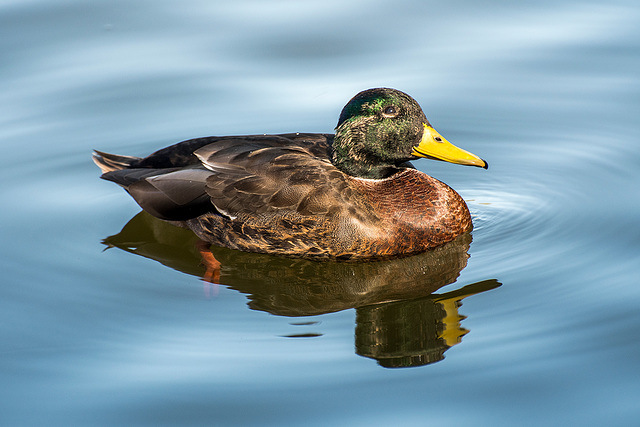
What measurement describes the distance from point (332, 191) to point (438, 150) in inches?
37.4

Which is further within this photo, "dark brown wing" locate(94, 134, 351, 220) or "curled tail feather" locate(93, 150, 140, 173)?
"curled tail feather" locate(93, 150, 140, 173)

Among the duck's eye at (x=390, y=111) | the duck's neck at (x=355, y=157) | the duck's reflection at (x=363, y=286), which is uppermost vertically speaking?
the duck's eye at (x=390, y=111)

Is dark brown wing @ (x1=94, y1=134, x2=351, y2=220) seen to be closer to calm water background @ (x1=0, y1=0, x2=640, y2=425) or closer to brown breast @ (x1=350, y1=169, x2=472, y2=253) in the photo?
brown breast @ (x1=350, y1=169, x2=472, y2=253)

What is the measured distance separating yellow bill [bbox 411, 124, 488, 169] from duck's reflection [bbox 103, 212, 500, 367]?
2.48ft

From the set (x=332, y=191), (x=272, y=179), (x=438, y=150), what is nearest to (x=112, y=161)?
(x=272, y=179)

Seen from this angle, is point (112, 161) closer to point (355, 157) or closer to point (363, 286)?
point (355, 157)

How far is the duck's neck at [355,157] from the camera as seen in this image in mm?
7848

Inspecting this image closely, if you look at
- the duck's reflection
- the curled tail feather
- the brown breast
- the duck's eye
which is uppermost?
the duck's eye

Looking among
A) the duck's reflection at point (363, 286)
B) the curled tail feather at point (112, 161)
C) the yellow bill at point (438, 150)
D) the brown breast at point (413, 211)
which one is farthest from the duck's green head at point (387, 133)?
the curled tail feather at point (112, 161)

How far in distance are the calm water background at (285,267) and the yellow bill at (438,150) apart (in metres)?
0.77

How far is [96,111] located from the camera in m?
10.4

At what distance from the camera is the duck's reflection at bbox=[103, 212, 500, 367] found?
649 centimetres

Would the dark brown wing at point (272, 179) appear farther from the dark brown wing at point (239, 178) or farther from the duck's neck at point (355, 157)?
the duck's neck at point (355, 157)

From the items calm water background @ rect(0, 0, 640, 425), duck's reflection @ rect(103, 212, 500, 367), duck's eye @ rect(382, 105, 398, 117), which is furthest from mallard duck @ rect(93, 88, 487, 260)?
calm water background @ rect(0, 0, 640, 425)
